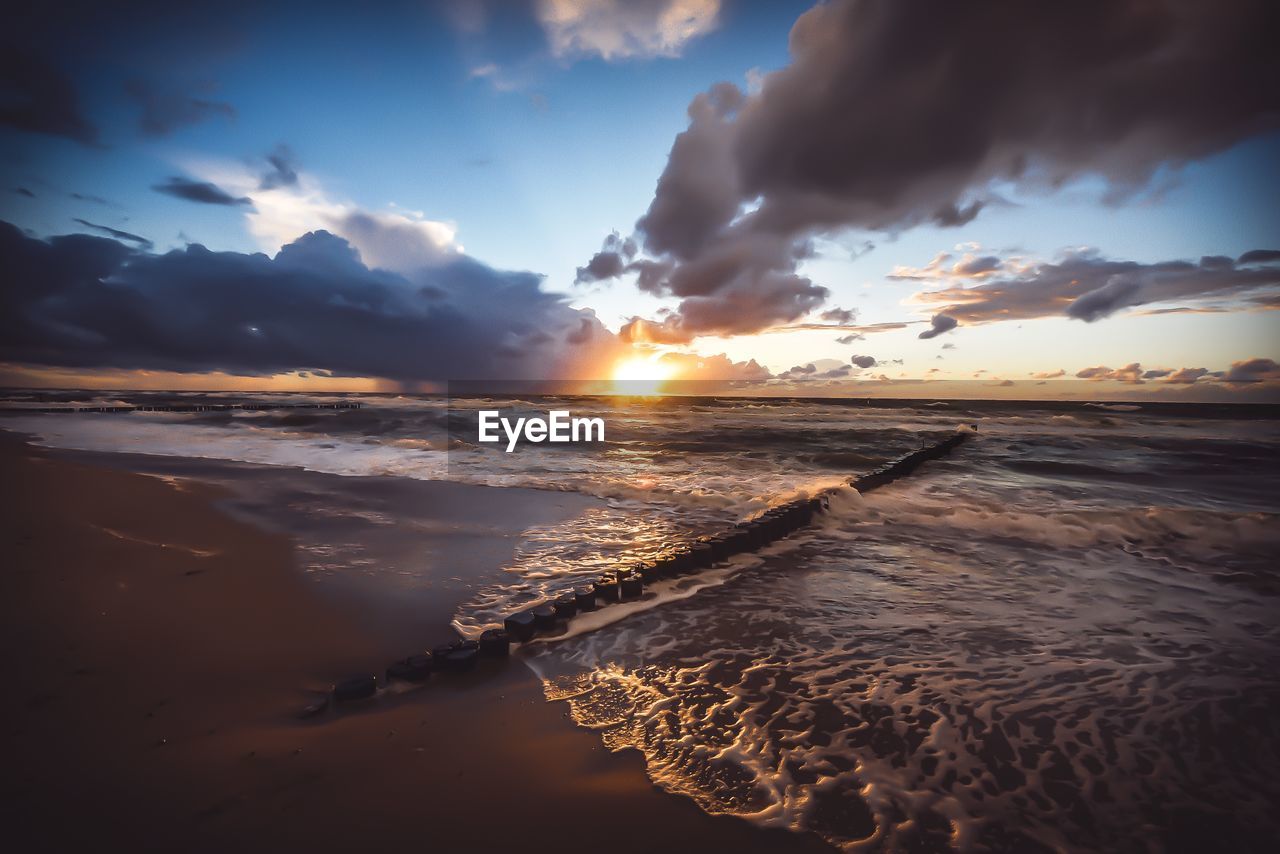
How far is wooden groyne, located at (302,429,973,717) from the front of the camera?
13.5ft

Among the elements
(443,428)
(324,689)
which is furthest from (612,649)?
(443,428)

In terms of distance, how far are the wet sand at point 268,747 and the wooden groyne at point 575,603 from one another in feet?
0.68

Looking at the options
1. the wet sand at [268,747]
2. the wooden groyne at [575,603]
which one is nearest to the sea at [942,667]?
the wooden groyne at [575,603]

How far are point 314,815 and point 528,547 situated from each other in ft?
17.7

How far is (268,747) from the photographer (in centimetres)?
329

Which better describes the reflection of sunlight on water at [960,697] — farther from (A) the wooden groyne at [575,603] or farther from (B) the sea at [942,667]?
(A) the wooden groyne at [575,603]

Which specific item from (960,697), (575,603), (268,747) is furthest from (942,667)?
(268,747)

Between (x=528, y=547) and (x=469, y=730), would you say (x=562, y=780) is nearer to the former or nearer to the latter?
(x=469, y=730)

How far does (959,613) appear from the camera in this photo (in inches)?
231

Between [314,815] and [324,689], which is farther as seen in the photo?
[324,689]

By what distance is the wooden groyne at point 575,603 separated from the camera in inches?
161

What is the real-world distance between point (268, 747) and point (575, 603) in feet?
9.53

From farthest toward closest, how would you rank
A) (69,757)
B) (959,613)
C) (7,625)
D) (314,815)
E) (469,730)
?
(959,613), (7,625), (469,730), (69,757), (314,815)

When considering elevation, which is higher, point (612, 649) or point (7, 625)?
point (7, 625)
